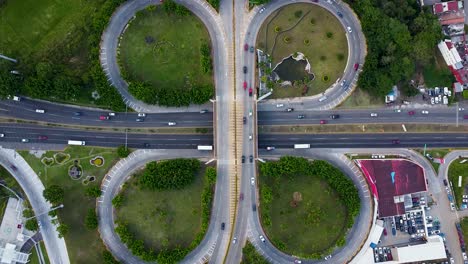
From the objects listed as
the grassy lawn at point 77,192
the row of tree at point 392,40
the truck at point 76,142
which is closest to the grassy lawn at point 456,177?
the row of tree at point 392,40

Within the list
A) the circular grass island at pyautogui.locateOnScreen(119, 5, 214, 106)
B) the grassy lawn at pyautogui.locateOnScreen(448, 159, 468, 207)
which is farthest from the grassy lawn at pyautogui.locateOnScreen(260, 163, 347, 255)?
the circular grass island at pyautogui.locateOnScreen(119, 5, 214, 106)

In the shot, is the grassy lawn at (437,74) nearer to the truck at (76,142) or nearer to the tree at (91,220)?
the truck at (76,142)

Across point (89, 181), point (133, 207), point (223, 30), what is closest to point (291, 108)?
point (223, 30)

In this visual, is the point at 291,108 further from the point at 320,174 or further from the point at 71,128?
the point at 71,128

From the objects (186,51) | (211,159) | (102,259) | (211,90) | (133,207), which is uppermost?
(186,51)

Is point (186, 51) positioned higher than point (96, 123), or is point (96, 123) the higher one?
point (186, 51)

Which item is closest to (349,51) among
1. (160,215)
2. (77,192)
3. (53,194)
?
(160,215)
